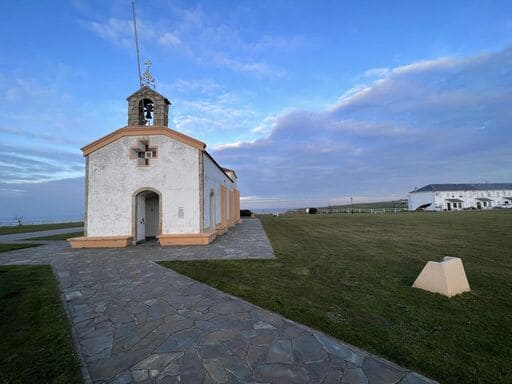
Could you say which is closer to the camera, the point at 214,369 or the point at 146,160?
the point at 214,369

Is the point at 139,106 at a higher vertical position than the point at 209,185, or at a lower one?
higher

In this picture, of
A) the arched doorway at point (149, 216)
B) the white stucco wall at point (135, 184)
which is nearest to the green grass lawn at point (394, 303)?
the white stucco wall at point (135, 184)

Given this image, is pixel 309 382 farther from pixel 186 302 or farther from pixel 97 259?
pixel 97 259

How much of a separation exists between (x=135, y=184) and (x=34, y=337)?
908 cm

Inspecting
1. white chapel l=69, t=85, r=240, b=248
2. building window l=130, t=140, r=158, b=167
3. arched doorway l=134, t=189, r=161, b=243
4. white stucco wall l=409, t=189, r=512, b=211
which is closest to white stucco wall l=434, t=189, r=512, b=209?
white stucco wall l=409, t=189, r=512, b=211

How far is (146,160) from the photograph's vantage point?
39.3ft

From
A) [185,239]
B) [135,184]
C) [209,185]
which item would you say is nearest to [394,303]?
[185,239]

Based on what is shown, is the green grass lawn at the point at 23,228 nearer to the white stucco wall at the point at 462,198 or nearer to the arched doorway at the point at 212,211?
the arched doorway at the point at 212,211

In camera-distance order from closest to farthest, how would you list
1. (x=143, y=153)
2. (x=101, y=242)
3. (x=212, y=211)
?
1. (x=101, y=242)
2. (x=143, y=153)
3. (x=212, y=211)

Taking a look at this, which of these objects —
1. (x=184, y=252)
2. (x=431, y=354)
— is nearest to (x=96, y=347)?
(x=431, y=354)

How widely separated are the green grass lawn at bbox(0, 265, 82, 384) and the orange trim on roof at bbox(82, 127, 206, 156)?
768 centimetres

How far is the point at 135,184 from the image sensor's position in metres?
11.8

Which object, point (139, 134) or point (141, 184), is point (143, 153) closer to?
point (139, 134)

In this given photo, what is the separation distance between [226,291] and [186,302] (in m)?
0.90
